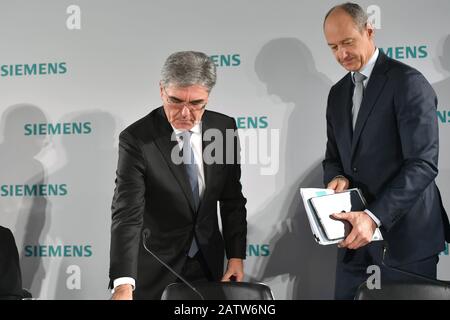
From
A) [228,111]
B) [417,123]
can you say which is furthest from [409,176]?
[228,111]

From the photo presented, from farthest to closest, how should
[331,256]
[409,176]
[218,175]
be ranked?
1. [331,256]
2. [218,175]
3. [409,176]

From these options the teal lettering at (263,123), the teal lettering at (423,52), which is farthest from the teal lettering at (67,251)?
the teal lettering at (423,52)

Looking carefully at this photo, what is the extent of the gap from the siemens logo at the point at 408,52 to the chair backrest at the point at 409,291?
52.3 inches

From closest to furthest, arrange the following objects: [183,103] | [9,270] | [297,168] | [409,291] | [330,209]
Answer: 1. [409,291]
2. [330,209]
3. [183,103]
4. [9,270]
5. [297,168]

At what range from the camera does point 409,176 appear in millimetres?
2234

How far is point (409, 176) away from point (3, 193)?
244 centimetres

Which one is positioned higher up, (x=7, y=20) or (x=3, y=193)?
(x=7, y=20)

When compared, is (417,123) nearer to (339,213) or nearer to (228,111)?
(339,213)

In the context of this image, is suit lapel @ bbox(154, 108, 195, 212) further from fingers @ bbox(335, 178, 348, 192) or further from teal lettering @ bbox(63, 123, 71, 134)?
teal lettering @ bbox(63, 123, 71, 134)

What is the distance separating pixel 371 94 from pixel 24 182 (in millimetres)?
2161

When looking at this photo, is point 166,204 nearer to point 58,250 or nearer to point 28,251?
point 58,250

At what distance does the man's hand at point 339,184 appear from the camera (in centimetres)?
246

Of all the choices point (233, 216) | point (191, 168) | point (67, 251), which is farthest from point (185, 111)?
point (67, 251)

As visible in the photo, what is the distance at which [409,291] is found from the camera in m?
2.05
